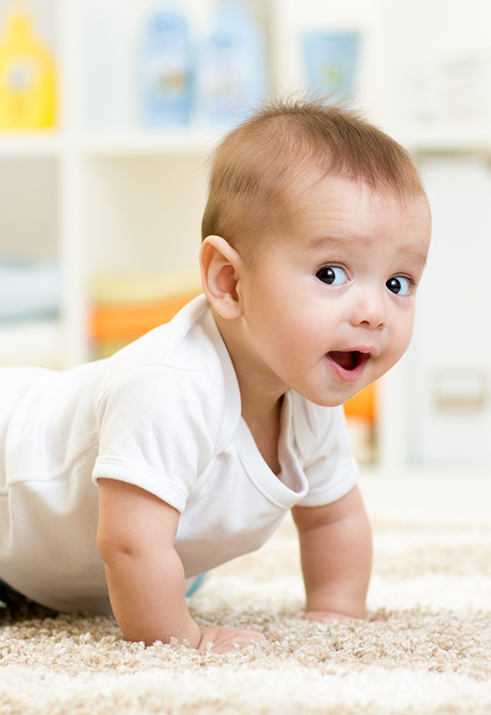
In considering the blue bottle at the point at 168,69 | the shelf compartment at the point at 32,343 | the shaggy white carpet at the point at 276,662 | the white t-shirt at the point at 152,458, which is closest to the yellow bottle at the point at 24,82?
the blue bottle at the point at 168,69

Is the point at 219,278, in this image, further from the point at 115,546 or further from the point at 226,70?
the point at 226,70

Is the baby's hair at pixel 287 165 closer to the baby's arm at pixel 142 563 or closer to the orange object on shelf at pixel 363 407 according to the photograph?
the baby's arm at pixel 142 563

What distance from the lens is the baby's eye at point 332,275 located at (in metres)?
0.57

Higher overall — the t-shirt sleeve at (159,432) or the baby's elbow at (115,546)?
the t-shirt sleeve at (159,432)

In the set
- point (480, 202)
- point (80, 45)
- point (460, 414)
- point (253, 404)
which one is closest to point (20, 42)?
point (80, 45)

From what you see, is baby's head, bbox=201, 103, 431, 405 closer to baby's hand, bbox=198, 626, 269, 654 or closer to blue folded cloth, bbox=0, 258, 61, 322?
baby's hand, bbox=198, 626, 269, 654

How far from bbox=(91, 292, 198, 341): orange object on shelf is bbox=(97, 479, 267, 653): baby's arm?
91 centimetres

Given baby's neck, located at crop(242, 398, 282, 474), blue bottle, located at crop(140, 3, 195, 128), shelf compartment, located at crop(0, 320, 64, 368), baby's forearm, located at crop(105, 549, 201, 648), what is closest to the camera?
baby's forearm, located at crop(105, 549, 201, 648)

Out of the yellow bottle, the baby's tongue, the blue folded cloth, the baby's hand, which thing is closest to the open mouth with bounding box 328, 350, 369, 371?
the baby's tongue

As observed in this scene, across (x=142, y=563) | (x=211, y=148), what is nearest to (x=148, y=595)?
(x=142, y=563)

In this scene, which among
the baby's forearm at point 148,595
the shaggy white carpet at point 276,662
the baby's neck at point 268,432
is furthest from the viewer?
the baby's neck at point 268,432

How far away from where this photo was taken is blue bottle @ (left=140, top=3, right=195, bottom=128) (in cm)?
158

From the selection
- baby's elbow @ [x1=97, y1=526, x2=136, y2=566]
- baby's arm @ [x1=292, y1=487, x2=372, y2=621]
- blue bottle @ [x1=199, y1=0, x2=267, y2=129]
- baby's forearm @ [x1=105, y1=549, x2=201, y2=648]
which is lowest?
baby's arm @ [x1=292, y1=487, x2=372, y2=621]

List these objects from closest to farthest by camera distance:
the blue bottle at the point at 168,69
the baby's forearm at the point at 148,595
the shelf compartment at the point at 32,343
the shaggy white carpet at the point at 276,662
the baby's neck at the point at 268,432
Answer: the shaggy white carpet at the point at 276,662 < the baby's forearm at the point at 148,595 < the baby's neck at the point at 268,432 < the shelf compartment at the point at 32,343 < the blue bottle at the point at 168,69
